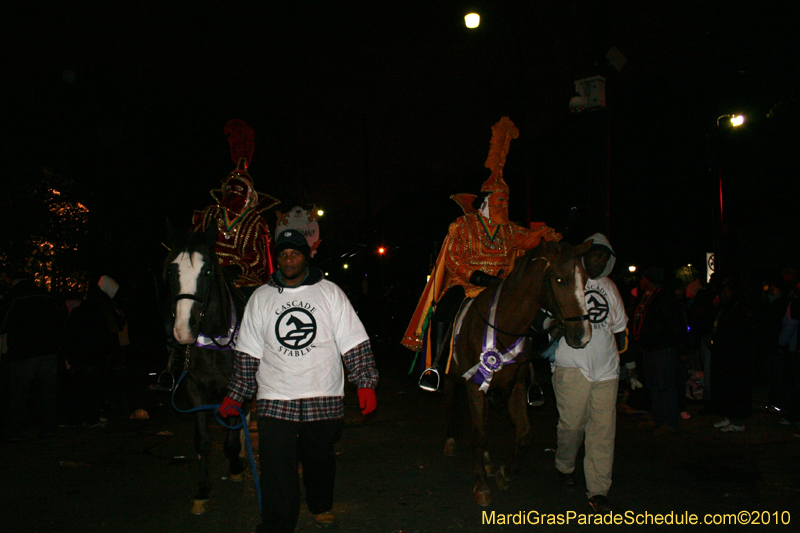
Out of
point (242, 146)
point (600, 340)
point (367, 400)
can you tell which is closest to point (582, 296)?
point (600, 340)

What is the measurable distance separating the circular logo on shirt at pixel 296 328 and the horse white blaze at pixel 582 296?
7.40 feet

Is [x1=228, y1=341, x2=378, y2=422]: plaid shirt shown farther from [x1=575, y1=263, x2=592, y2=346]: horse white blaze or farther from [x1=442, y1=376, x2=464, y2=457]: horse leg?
[x1=442, y1=376, x2=464, y2=457]: horse leg

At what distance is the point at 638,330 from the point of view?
9.36 metres

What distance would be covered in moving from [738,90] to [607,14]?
16.0ft

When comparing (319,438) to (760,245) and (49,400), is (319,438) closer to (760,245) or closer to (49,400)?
(49,400)

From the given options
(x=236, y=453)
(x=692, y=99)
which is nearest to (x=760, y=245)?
(x=692, y=99)

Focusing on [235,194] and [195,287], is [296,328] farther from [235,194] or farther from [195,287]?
[235,194]

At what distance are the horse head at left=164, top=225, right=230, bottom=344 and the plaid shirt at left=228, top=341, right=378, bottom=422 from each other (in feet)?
4.21

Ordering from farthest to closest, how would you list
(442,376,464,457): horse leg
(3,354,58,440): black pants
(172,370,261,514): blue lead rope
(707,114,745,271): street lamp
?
(707,114,745,271): street lamp, (3,354,58,440): black pants, (442,376,464,457): horse leg, (172,370,261,514): blue lead rope

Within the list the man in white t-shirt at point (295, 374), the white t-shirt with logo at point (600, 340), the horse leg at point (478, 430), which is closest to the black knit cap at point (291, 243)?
the man in white t-shirt at point (295, 374)

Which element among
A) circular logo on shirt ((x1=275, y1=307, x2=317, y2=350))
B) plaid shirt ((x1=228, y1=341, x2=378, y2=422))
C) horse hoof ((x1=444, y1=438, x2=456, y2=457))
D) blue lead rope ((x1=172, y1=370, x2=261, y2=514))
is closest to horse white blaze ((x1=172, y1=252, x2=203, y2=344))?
blue lead rope ((x1=172, y1=370, x2=261, y2=514))

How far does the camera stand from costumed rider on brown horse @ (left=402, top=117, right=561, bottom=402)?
24.3 ft

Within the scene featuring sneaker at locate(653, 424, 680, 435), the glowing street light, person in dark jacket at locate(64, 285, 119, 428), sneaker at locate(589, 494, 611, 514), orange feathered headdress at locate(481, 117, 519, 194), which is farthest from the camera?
the glowing street light

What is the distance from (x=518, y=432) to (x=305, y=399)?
2.81m
